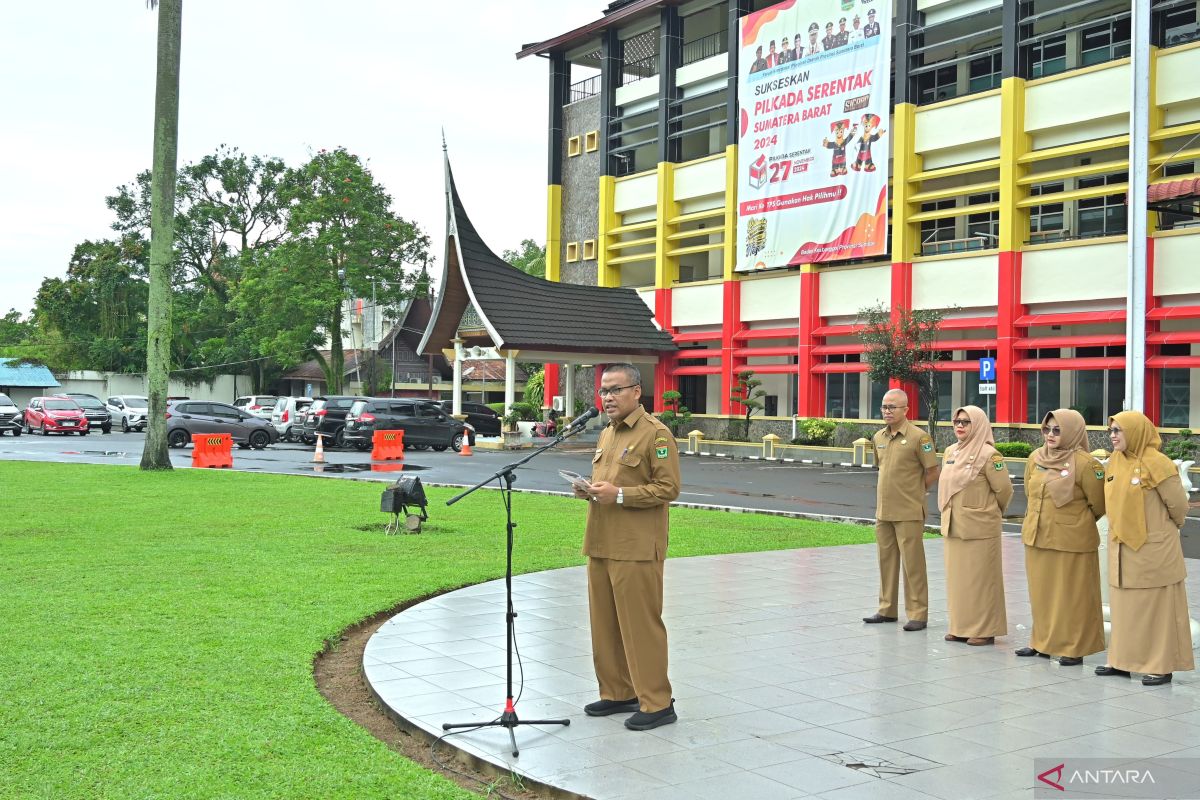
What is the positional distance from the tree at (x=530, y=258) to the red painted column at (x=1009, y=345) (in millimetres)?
34641

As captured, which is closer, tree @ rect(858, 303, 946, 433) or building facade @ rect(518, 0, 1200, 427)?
building facade @ rect(518, 0, 1200, 427)

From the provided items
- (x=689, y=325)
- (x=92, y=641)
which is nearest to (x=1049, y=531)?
(x=92, y=641)

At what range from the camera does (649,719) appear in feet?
19.7

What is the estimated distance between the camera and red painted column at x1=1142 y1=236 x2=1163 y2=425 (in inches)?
1089

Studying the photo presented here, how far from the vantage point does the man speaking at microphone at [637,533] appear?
6004 millimetres

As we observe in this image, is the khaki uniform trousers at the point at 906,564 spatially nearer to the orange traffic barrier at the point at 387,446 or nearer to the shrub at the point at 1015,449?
the shrub at the point at 1015,449

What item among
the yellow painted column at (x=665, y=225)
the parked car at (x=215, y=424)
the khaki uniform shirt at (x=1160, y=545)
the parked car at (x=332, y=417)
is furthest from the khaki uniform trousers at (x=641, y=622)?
the yellow painted column at (x=665, y=225)

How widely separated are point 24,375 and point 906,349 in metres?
49.0

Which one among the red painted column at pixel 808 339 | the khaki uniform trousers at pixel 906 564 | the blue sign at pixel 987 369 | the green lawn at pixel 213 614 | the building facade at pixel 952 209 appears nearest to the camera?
the green lawn at pixel 213 614

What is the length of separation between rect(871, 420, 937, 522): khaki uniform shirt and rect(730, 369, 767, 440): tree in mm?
27780

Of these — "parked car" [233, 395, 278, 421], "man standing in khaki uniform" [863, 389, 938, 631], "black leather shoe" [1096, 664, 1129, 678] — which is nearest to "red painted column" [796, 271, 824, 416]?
"parked car" [233, 395, 278, 421]

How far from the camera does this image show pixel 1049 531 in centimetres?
788

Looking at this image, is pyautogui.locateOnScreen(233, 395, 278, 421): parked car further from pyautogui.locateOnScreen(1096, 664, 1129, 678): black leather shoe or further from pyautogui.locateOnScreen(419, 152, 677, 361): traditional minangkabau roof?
pyautogui.locateOnScreen(1096, 664, 1129, 678): black leather shoe

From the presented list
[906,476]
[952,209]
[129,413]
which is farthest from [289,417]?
[906,476]
